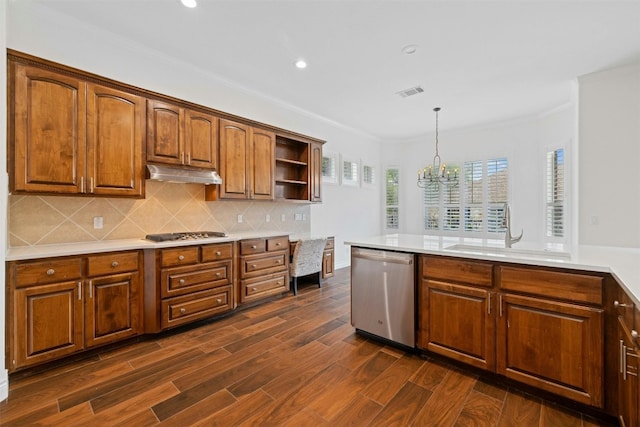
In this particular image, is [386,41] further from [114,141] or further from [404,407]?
[404,407]

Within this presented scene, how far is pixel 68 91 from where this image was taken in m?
2.42

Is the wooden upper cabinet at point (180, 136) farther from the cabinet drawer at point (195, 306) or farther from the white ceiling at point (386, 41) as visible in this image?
the cabinet drawer at point (195, 306)

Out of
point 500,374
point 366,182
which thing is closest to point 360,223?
point 366,182

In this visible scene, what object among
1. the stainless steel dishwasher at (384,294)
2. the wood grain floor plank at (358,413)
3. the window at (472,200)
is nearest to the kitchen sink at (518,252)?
the stainless steel dishwasher at (384,294)

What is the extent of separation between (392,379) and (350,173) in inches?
184

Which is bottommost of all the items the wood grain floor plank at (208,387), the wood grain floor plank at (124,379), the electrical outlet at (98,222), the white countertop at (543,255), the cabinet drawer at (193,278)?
the wood grain floor plank at (208,387)

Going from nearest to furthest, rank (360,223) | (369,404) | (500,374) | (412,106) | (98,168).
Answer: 1. (369,404)
2. (500,374)
3. (98,168)
4. (412,106)
5. (360,223)

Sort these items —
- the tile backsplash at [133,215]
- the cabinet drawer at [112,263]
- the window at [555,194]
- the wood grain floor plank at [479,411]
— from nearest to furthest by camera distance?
the wood grain floor plank at [479,411], the cabinet drawer at [112,263], the tile backsplash at [133,215], the window at [555,194]

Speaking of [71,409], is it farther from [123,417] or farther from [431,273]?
[431,273]

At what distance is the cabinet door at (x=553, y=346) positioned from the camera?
1.72m

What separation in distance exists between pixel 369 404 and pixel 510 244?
5.55ft

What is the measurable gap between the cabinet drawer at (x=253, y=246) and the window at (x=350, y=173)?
9.29 ft

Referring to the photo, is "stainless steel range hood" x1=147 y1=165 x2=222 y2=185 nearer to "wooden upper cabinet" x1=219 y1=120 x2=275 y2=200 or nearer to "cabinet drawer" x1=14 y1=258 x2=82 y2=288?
"wooden upper cabinet" x1=219 y1=120 x2=275 y2=200

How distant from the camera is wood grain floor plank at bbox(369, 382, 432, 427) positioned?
1.72 m
